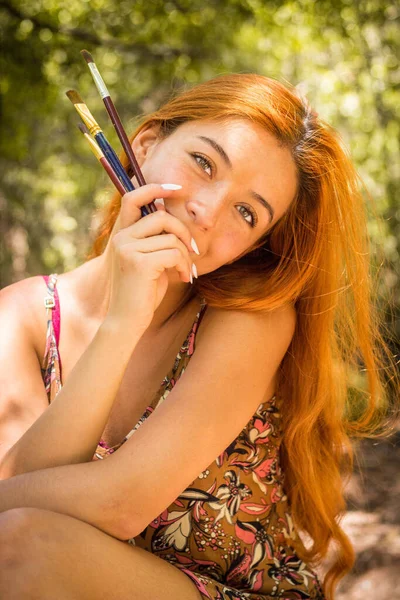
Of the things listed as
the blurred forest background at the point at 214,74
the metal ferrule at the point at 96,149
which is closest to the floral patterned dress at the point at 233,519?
the metal ferrule at the point at 96,149

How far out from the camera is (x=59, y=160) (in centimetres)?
860

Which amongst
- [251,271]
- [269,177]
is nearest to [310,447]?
[251,271]

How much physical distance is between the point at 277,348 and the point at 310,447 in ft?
1.31

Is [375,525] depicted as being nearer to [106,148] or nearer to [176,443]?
[176,443]

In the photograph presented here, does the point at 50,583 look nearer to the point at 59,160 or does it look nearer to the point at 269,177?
the point at 269,177

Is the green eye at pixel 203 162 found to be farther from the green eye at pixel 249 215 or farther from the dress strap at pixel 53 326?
the dress strap at pixel 53 326

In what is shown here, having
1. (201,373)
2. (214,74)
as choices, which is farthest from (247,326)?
(214,74)

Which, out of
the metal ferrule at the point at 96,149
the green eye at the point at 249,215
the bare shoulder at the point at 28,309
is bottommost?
the bare shoulder at the point at 28,309

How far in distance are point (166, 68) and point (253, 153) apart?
350cm

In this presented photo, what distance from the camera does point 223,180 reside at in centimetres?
194

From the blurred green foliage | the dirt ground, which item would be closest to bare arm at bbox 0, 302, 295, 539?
the dirt ground

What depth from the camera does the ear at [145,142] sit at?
2184 mm

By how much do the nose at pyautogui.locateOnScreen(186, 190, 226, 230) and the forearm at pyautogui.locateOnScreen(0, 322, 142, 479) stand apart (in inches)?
12.6

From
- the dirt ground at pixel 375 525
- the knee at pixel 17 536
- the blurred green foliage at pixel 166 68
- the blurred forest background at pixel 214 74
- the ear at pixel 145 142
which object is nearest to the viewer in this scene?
the knee at pixel 17 536
